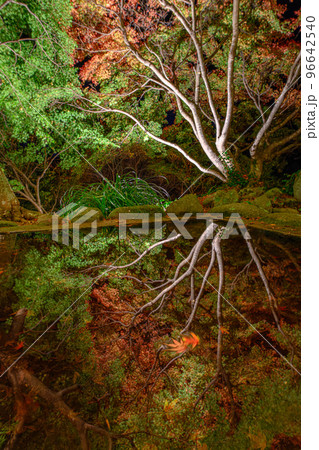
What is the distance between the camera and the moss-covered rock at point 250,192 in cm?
421

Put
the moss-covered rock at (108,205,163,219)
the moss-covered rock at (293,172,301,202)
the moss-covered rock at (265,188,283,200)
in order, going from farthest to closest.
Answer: the moss-covered rock at (265,188,283,200) < the moss-covered rock at (293,172,301,202) < the moss-covered rock at (108,205,163,219)

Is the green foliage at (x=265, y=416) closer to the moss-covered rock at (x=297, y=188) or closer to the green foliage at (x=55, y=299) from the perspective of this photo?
the green foliage at (x=55, y=299)

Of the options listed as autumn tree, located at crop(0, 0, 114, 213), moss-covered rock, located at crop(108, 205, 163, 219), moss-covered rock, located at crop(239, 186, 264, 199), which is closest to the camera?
moss-covered rock, located at crop(108, 205, 163, 219)

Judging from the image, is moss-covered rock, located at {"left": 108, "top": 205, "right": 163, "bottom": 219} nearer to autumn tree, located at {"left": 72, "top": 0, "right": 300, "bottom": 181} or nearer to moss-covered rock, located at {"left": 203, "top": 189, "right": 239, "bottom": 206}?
moss-covered rock, located at {"left": 203, "top": 189, "right": 239, "bottom": 206}

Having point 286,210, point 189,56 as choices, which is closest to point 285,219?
point 286,210

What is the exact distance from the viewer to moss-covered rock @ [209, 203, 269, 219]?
3357mm

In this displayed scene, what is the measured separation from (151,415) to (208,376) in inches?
7.3

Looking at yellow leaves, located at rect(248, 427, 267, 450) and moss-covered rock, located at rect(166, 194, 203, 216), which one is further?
moss-covered rock, located at rect(166, 194, 203, 216)

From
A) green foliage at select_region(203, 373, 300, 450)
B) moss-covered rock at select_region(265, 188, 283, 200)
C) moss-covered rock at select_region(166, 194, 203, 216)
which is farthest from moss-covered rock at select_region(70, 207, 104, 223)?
green foliage at select_region(203, 373, 300, 450)

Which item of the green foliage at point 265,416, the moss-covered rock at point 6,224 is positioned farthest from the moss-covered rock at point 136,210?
the green foliage at point 265,416

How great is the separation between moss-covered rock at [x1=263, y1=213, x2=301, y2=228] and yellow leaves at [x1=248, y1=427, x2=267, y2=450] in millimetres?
2598

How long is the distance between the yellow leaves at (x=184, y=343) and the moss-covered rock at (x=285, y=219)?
2.38 metres

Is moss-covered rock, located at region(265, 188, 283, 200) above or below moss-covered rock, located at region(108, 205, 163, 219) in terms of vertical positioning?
above
